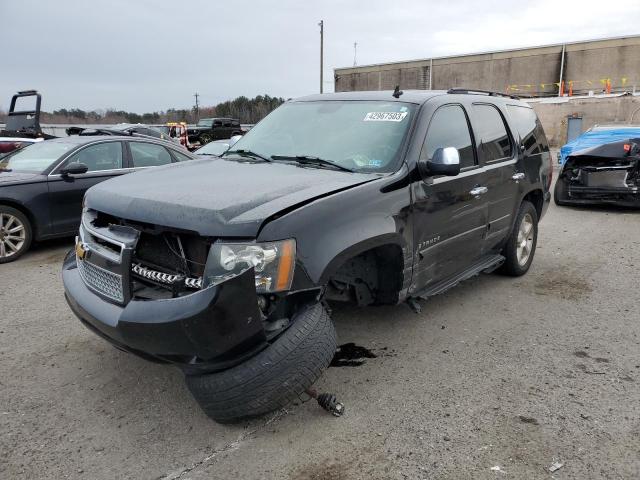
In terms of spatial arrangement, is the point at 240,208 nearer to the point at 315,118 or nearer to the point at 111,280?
the point at 111,280

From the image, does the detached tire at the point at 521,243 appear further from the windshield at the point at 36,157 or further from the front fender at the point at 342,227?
the windshield at the point at 36,157

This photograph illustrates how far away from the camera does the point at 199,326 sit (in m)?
2.41

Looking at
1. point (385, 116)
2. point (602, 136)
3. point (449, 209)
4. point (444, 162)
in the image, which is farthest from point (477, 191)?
point (602, 136)

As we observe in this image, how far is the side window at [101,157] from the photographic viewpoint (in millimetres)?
6977

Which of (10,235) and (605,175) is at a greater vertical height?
(605,175)

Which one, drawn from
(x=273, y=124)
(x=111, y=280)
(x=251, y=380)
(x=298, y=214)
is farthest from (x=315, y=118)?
(x=251, y=380)

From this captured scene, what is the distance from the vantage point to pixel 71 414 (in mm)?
→ 3051

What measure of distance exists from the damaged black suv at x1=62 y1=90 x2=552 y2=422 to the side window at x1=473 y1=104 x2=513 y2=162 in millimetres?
37

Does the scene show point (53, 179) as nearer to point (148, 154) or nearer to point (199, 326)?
point (148, 154)

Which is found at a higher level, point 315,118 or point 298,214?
point 315,118

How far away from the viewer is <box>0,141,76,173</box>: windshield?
22.2 ft

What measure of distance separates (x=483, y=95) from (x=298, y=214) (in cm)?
300

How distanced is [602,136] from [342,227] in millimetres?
9050

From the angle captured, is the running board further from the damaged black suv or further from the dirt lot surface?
the dirt lot surface
